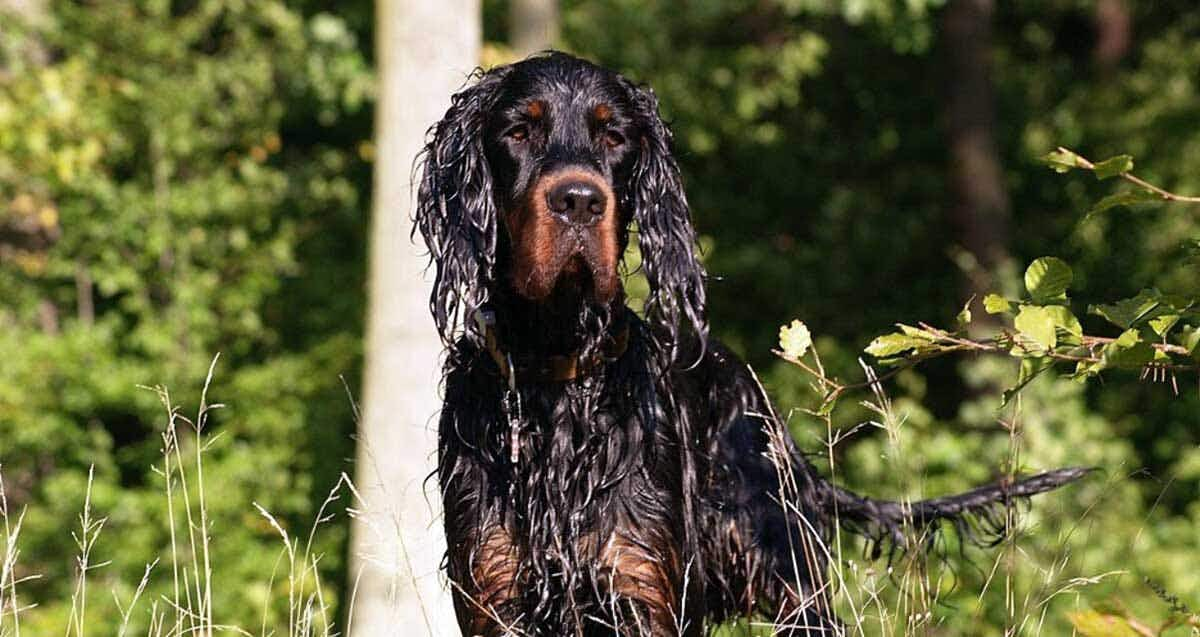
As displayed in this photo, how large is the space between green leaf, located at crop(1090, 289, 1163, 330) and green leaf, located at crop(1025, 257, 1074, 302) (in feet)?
0.22

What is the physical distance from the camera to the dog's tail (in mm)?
4238

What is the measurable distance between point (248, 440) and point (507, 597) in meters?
7.78

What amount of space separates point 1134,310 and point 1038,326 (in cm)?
19

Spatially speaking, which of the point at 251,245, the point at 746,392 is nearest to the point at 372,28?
the point at 251,245

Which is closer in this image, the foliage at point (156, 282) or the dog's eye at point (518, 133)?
the dog's eye at point (518, 133)

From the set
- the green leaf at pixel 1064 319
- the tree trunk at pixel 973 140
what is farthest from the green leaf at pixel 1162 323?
the tree trunk at pixel 973 140

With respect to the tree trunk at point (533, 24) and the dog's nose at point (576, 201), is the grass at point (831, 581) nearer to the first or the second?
the dog's nose at point (576, 201)

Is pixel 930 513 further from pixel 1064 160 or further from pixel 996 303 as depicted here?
pixel 1064 160

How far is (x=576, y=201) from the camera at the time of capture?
3271 millimetres

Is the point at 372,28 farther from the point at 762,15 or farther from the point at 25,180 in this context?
the point at 762,15

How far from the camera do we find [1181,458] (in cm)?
1179

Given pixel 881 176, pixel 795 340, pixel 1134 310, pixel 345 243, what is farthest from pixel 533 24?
pixel 1134 310

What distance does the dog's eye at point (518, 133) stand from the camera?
352 centimetres

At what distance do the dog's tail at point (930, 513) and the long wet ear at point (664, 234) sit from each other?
32.6 inches
